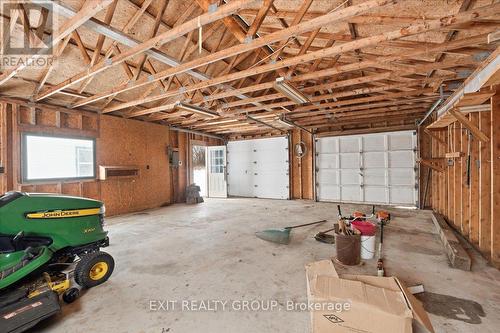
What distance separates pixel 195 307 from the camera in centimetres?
196

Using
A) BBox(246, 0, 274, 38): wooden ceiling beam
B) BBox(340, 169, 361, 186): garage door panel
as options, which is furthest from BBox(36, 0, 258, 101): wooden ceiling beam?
BBox(340, 169, 361, 186): garage door panel

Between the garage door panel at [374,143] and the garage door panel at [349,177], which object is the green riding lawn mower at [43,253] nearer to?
the garage door panel at [349,177]

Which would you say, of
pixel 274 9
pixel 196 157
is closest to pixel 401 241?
pixel 274 9

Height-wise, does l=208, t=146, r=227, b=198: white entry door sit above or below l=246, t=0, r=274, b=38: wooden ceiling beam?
below

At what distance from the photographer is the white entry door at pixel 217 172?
9.10m

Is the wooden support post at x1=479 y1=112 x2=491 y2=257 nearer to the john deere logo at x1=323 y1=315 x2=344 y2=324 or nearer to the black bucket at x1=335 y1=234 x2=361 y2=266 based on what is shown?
the black bucket at x1=335 y1=234 x2=361 y2=266

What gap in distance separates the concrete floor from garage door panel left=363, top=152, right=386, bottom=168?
2773 millimetres

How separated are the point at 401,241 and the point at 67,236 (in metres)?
4.58

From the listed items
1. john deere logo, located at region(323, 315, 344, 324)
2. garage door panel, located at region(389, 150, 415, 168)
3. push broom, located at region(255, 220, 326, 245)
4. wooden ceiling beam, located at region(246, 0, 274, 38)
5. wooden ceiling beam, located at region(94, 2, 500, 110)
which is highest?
wooden ceiling beam, located at region(246, 0, 274, 38)

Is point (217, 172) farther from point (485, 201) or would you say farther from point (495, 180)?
point (495, 180)

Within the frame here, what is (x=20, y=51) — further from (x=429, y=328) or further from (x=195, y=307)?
(x=429, y=328)

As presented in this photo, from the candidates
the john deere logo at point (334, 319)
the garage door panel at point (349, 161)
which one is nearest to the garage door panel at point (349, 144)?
the garage door panel at point (349, 161)

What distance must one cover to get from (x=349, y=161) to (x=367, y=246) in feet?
16.3

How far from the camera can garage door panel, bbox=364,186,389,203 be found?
6828 mm
